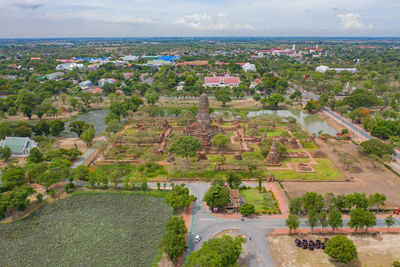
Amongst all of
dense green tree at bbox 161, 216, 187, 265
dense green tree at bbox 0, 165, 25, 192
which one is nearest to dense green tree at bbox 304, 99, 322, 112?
dense green tree at bbox 161, 216, 187, 265

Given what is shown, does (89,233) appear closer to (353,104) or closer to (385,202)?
(385,202)

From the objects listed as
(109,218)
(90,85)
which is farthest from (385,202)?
(90,85)

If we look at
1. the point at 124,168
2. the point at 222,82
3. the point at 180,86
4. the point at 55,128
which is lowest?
the point at 124,168

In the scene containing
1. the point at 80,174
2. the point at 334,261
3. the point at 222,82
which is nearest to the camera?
the point at 334,261

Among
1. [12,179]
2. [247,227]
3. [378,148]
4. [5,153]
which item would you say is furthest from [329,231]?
[5,153]

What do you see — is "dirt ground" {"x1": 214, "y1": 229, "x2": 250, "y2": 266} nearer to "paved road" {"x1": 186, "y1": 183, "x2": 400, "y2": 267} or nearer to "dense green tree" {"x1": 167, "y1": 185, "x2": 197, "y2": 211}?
"paved road" {"x1": 186, "y1": 183, "x2": 400, "y2": 267}

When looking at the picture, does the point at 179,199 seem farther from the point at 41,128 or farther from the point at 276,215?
the point at 41,128

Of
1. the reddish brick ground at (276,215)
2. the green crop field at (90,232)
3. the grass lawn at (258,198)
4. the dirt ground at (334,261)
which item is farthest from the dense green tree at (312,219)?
the green crop field at (90,232)
